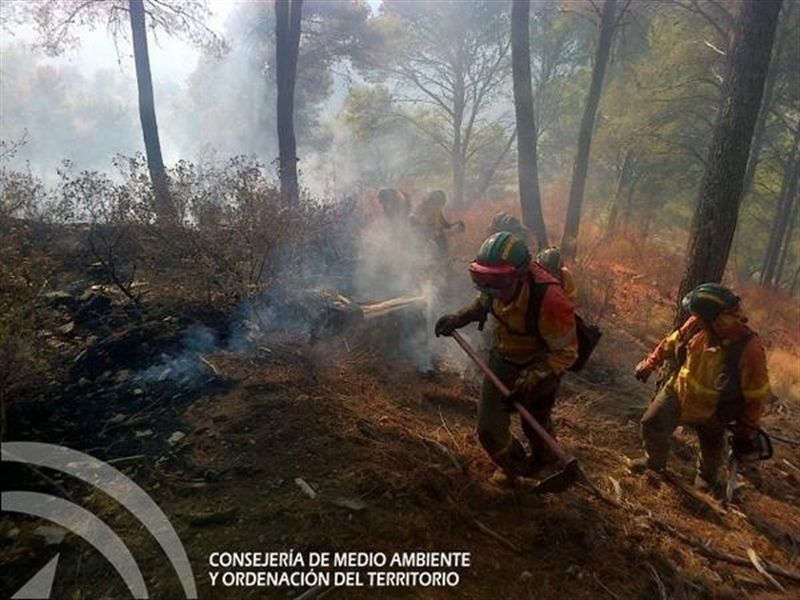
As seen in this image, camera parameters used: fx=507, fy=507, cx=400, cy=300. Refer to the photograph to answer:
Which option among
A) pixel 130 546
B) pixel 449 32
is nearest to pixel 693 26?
pixel 449 32

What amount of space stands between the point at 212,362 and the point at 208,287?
1.15m

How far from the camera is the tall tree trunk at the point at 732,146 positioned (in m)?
5.06

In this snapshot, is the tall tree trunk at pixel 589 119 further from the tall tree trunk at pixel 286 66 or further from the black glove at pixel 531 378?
the black glove at pixel 531 378

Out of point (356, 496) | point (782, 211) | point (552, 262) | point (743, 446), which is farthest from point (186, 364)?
point (782, 211)

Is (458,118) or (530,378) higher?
(458,118)

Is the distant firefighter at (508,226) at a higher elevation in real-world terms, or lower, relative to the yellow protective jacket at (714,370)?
higher

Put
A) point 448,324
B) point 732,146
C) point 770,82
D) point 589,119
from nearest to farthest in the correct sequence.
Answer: point 448,324 → point 732,146 → point 589,119 → point 770,82

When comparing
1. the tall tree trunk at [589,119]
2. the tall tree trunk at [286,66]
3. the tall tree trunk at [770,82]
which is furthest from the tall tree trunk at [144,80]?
the tall tree trunk at [770,82]

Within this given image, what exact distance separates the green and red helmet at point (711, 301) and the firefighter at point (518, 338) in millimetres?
1203

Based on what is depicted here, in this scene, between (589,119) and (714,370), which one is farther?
(589,119)

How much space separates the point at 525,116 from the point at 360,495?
9.28 meters

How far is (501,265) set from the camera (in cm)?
334

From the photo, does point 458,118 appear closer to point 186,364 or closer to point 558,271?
point 558,271

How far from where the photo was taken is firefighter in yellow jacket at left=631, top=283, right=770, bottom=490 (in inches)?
147
